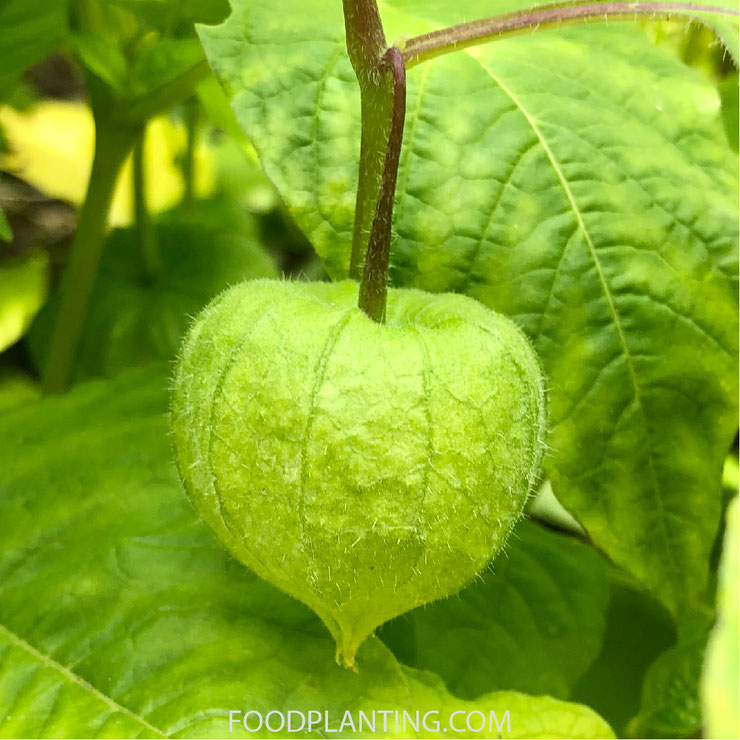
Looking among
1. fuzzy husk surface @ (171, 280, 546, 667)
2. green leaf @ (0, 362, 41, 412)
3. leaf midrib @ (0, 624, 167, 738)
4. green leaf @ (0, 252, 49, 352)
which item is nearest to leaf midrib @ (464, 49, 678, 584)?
fuzzy husk surface @ (171, 280, 546, 667)

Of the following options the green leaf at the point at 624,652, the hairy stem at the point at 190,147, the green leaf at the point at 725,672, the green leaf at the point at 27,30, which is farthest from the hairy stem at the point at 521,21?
the hairy stem at the point at 190,147

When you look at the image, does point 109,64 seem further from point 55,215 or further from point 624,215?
point 55,215

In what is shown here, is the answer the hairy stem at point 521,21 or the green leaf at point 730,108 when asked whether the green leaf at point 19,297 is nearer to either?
the hairy stem at point 521,21

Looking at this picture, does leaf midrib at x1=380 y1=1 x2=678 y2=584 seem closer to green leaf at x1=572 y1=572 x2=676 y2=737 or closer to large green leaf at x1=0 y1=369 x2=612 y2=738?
large green leaf at x1=0 y1=369 x2=612 y2=738

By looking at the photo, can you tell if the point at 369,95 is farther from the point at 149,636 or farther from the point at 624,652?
the point at 624,652

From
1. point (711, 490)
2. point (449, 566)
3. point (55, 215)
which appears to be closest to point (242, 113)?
point (449, 566)
